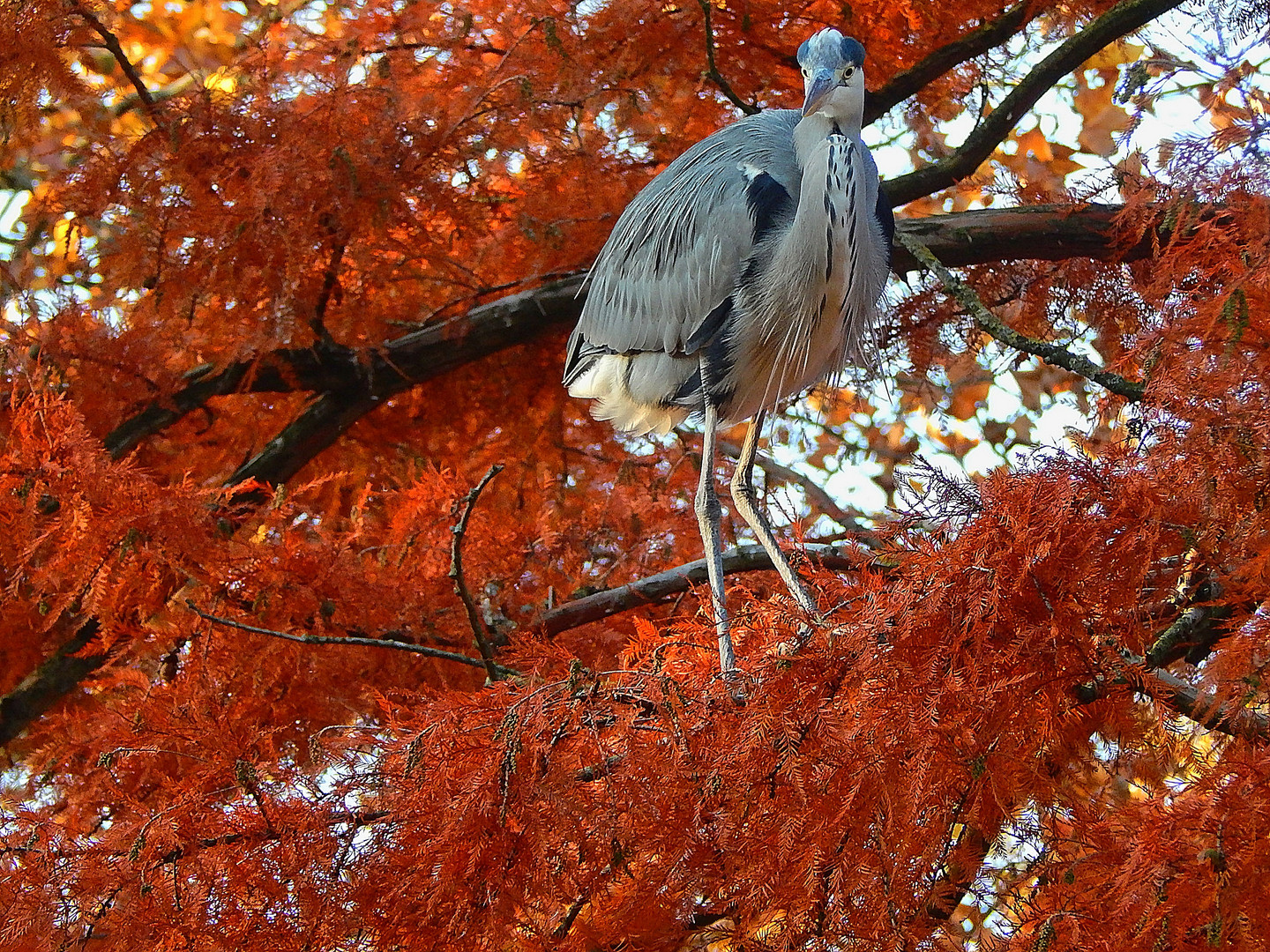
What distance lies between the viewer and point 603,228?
4.24m

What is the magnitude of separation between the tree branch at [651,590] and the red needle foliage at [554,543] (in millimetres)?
15

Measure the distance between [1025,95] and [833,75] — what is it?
118 cm

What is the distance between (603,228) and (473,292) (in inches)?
18.2

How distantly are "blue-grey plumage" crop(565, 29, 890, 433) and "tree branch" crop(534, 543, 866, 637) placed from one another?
39 cm

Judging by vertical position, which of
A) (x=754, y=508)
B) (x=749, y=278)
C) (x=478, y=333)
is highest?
(x=478, y=333)

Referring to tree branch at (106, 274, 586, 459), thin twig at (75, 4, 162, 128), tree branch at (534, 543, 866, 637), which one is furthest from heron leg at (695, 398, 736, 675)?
thin twig at (75, 4, 162, 128)

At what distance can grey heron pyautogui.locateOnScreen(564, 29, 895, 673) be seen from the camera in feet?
9.22

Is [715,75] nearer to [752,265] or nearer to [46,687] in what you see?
[752,265]

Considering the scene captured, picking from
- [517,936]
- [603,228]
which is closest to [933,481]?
[517,936]

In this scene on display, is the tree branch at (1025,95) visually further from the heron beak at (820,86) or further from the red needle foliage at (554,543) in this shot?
the heron beak at (820,86)

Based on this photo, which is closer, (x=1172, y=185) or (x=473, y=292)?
(x=1172, y=185)

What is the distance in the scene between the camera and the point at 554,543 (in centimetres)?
392

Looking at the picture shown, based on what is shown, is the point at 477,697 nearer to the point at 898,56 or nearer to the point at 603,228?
the point at 603,228

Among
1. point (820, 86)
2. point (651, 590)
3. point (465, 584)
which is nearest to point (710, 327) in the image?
point (820, 86)
